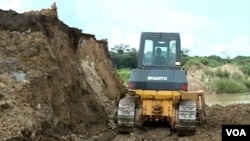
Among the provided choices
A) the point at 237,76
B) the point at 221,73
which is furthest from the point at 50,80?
the point at 237,76

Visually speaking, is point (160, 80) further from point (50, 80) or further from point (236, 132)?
point (236, 132)

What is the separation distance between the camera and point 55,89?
15562 mm

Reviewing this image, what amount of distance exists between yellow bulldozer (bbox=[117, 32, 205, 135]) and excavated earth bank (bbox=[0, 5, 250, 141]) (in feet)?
1.35

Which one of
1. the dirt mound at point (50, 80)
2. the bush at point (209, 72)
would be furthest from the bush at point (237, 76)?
the dirt mound at point (50, 80)

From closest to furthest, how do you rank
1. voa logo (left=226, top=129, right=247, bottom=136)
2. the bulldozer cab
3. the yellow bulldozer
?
voa logo (left=226, top=129, right=247, bottom=136), the yellow bulldozer, the bulldozer cab

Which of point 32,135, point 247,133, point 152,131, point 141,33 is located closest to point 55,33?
point 141,33

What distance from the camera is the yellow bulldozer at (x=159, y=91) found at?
14.8m

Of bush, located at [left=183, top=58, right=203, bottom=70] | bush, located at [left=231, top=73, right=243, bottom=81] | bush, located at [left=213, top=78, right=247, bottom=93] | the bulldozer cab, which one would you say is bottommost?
bush, located at [left=213, top=78, right=247, bottom=93]

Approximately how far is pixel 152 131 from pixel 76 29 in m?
6.26

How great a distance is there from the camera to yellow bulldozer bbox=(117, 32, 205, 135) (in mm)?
14812

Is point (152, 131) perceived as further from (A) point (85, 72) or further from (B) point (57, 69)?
(A) point (85, 72)

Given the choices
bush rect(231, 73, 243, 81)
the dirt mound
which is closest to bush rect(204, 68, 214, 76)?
bush rect(231, 73, 243, 81)

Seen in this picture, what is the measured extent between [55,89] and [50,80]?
0.37 meters

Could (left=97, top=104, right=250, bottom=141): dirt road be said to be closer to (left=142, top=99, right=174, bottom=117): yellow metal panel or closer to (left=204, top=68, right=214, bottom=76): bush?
(left=142, top=99, right=174, bottom=117): yellow metal panel
